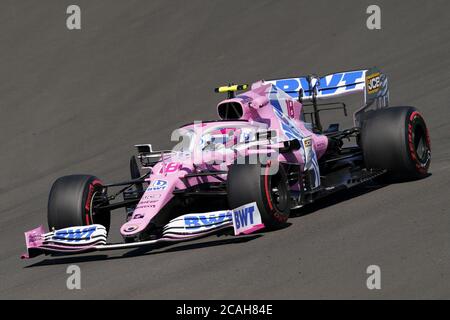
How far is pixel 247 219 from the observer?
10.5 m

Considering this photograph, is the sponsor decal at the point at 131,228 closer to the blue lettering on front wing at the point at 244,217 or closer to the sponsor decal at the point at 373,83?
the blue lettering on front wing at the point at 244,217

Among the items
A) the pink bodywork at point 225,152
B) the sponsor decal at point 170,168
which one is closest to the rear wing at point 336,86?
the pink bodywork at point 225,152

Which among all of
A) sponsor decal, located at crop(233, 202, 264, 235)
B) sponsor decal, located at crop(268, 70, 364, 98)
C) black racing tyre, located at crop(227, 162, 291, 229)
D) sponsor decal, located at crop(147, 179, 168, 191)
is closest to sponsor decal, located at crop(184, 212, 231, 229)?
sponsor decal, located at crop(233, 202, 264, 235)

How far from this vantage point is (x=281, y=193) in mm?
11281

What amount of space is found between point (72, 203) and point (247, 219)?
2.33 m

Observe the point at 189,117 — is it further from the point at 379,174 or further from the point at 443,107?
the point at 379,174

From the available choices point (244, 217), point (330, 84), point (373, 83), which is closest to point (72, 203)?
point (244, 217)

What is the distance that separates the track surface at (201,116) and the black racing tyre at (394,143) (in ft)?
0.81

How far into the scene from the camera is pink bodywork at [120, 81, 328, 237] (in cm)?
1095

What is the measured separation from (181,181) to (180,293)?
2820 mm

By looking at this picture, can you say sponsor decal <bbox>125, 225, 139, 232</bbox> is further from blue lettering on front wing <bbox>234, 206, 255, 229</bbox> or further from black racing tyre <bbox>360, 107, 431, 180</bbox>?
black racing tyre <bbox>360, 107, 431, 180</bbox>

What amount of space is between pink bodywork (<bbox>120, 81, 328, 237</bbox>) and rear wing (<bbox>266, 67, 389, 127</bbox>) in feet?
3.10

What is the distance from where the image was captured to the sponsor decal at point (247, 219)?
10.4 meters
